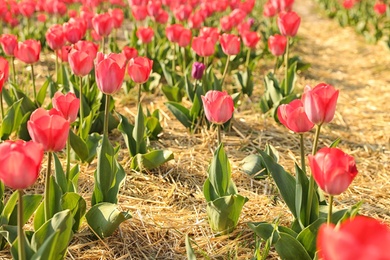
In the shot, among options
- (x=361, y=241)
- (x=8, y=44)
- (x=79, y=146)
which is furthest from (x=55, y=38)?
(x=361, y=241)

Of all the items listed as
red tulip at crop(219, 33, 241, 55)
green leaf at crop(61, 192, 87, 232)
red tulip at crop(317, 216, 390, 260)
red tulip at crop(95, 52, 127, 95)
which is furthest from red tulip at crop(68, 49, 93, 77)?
red tulip at crop(317, 216, 390, 260)

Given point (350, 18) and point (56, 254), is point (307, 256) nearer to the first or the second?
point (56, 254)

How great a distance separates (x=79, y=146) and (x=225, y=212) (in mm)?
930

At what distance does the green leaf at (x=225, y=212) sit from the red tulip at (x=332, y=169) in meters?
0.64

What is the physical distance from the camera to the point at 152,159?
2.84m

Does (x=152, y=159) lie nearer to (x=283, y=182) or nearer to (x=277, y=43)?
(x=283, y=182)

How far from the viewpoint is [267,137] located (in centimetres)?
354

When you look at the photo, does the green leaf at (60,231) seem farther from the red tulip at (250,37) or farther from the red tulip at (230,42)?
the red tulip at (250,37)

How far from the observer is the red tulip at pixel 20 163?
1.41m

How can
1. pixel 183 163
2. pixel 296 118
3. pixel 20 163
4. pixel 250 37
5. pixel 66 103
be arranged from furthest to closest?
pixel 250 37 < pixel 183 163 < pixel 66 103 < pixel 296 118 < pixel 20 163

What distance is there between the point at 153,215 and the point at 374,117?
2.45 m

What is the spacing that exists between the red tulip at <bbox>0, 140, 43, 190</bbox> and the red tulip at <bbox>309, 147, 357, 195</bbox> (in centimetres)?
73

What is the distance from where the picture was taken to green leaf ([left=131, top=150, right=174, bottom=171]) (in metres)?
Answer: 2.82

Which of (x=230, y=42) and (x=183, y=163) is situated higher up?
(x=230, y=42)
